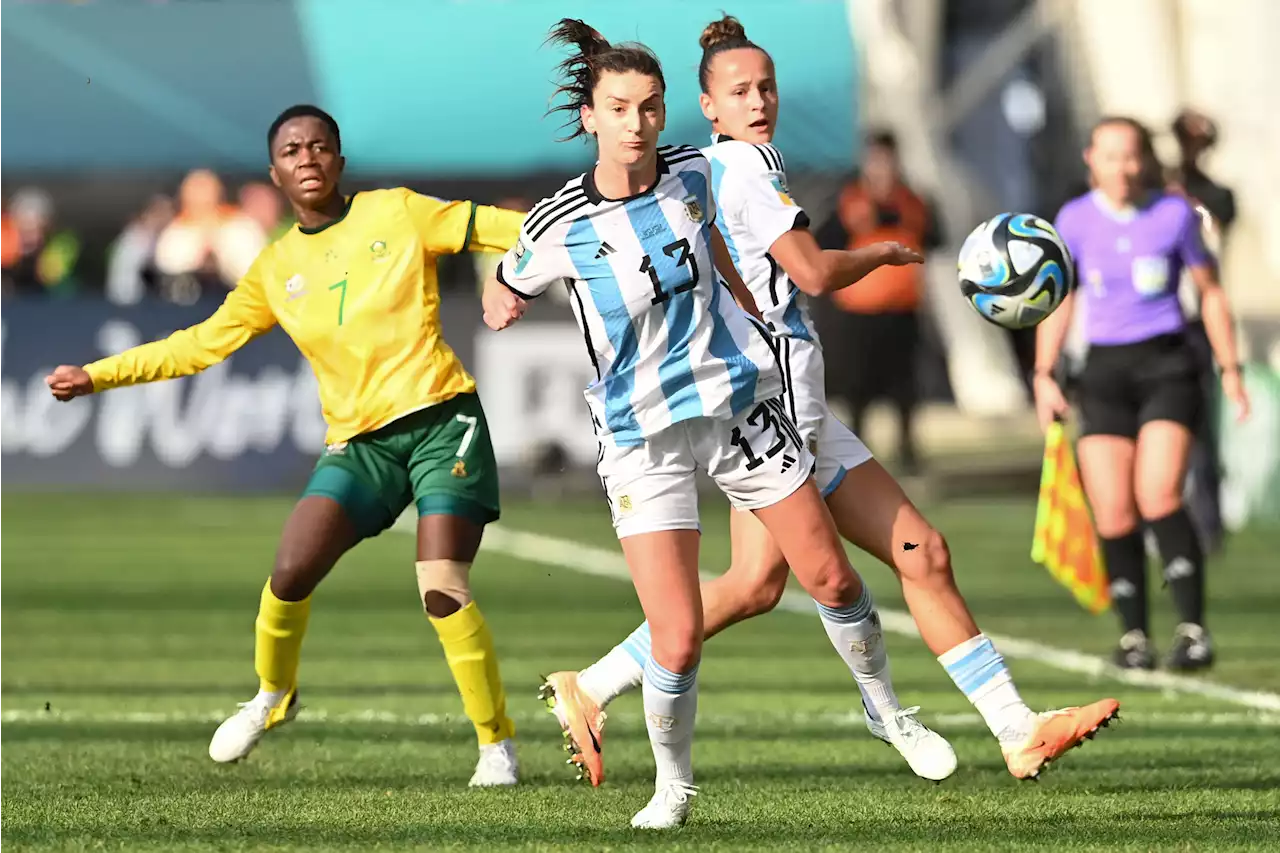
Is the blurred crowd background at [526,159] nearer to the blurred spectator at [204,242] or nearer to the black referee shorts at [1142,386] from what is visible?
the blurred spectator at [204,242]

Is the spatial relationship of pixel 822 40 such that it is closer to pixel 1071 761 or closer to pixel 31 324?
pixel 31 324

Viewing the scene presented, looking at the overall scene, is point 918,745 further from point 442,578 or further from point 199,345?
point 199,345

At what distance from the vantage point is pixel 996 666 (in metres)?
7.27

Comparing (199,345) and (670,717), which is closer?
(670,717)

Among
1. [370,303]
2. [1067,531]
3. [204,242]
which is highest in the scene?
[370,303]

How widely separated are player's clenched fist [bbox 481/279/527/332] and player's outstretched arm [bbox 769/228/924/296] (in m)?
0.67

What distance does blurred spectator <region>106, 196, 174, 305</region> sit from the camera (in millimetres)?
23219

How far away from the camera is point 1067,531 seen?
11406mm

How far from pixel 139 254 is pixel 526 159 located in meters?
3.53

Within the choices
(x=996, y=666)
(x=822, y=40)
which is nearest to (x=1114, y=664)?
(x=996, y=666)

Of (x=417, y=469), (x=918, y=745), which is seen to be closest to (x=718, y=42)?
(x=417, y=469)

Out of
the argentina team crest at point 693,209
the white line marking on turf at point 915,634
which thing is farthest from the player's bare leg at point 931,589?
the white line marking on turf at point 915,634

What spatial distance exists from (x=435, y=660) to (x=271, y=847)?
4.87 meters

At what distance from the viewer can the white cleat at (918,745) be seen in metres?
7.31
